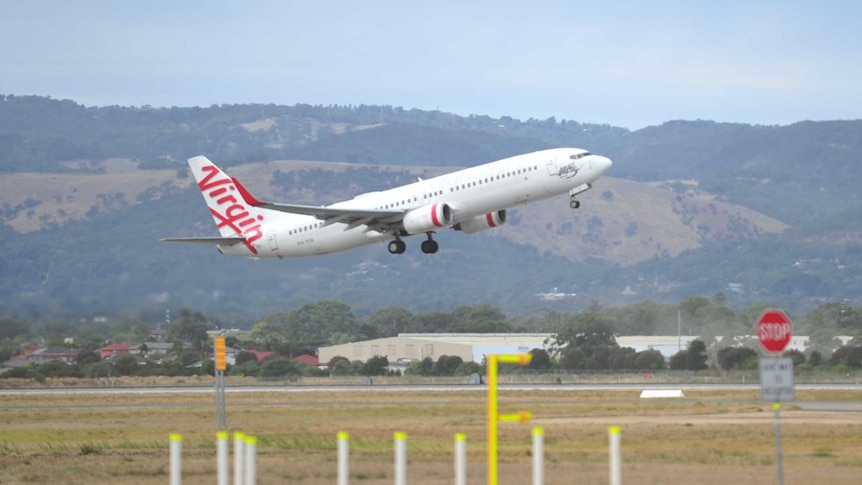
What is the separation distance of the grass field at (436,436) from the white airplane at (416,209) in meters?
6.73

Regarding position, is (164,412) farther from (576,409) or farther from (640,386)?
(640,386)

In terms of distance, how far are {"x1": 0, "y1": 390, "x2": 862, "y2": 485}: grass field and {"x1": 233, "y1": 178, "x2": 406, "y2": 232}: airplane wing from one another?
676 cm

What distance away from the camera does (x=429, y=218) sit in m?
55.6

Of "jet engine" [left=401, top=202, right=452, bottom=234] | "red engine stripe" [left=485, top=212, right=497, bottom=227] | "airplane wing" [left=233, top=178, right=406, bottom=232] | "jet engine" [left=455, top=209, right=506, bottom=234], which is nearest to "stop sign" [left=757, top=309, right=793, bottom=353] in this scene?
"jet engine" [left=401, top=202, right=452, bottom=234]

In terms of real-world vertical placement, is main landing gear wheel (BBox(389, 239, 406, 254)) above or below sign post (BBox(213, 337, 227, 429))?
above

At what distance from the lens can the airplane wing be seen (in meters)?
56.1

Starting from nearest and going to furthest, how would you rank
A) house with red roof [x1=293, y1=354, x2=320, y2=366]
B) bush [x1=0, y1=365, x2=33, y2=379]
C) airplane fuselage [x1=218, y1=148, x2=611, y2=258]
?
airplane fuselage [x1=218, y1=148, x2=611, y2=258], bush [x1=0, y1=365, x2=33, y2=379], house with red roof [x1=293, y1=354, x2=320, y2=366]

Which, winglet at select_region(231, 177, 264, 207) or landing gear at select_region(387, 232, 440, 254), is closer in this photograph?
winglet at select_region(231, 177, 264, 207)

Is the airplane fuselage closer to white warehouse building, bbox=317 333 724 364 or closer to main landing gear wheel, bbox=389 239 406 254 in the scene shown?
main landing gear wheel, bbox=389 239 406 254

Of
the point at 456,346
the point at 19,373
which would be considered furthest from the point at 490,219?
the point at 456,346

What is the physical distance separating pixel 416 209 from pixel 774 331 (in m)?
31.9

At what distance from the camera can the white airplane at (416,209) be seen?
179 ft

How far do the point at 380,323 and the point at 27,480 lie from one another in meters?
85.8

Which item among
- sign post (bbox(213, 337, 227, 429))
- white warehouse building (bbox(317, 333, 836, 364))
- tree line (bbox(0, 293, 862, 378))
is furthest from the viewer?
white warehouse building (bbox(317, 333, 836, 364))
